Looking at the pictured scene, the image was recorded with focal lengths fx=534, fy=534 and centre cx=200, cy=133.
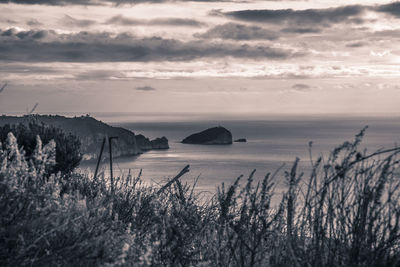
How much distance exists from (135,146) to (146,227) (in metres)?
93.9

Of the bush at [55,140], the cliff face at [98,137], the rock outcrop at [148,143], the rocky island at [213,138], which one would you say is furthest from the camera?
the rocky island at [213,138]

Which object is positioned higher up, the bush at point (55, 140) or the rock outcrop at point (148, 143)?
the bush at point (55, 140)

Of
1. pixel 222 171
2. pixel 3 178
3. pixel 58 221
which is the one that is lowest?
pixel 222 171

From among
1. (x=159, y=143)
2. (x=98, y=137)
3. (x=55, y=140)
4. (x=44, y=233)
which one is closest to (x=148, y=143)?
(x=159, y=143)

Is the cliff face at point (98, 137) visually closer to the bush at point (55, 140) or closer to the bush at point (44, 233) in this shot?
the bush at point (55, 140)

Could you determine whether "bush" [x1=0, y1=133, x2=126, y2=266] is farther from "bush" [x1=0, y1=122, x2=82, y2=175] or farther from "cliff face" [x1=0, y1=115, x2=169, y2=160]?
"cliff face" [x1=0, y1=115, x2=169, y2=160]

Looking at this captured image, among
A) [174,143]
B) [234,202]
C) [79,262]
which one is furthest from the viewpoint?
[174,143]

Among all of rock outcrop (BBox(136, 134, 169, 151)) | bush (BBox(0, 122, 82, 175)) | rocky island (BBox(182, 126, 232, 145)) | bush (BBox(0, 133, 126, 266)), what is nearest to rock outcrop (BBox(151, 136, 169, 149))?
rock outcrop (BBox(136, 134, 169, 151))

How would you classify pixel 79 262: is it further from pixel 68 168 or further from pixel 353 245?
pixel 68 168

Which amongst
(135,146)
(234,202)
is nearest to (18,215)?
(234,202)

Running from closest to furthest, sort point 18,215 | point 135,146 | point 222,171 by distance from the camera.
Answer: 1. point 18,215
2. point 222,171
3. point 135,146

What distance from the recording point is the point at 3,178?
470 centimetres

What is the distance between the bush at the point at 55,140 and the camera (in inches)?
533

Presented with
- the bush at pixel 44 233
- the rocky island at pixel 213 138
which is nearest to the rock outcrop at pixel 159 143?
the rocky island at pixel 213 138
